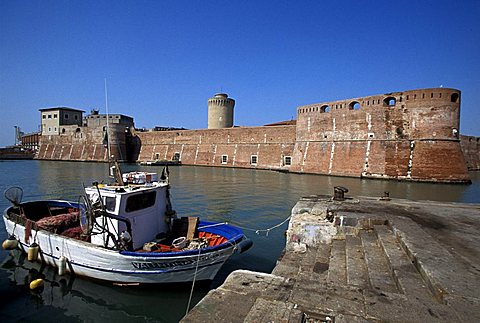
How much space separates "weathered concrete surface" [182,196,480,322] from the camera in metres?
2.63

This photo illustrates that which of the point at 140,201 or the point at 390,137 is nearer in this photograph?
the point at 140,201

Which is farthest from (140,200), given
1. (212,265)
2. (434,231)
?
(434,231)

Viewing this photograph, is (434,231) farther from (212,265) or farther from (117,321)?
(117,321)

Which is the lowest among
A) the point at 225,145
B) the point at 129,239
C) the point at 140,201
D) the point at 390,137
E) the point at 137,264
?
the point at 137,264

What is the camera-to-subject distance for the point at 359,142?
27703 mm

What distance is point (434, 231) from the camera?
5.17m

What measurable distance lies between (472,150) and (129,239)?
1986 inches

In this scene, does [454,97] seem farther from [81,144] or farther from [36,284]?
Answer: [81,144]

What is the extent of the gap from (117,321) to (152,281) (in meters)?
0.98

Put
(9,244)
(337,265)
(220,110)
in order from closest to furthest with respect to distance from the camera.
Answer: (337,265) < (9,244) < (220,110)

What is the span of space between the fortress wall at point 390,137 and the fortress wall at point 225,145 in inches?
195

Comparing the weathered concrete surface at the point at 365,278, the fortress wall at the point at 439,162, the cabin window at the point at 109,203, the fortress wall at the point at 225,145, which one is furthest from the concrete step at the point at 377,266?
the fortress wall at the point at 225,145

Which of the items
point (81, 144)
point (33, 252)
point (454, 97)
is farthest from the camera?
point (81, 144)

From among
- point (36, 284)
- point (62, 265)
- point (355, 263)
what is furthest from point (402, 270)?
point (36, 284)
